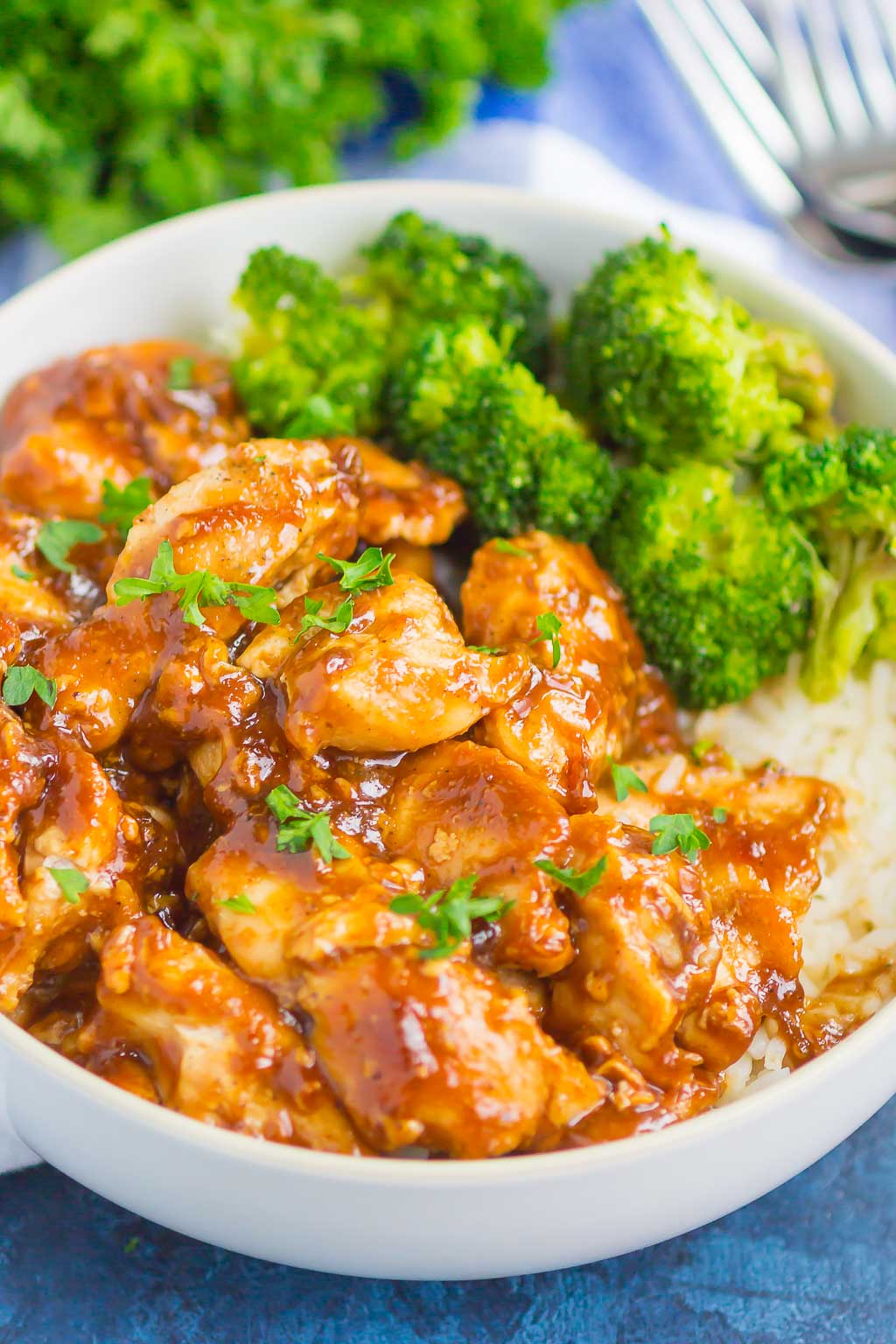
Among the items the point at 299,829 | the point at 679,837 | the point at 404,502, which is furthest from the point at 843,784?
the point at 299,829

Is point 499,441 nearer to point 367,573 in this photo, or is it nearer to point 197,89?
point 367,573

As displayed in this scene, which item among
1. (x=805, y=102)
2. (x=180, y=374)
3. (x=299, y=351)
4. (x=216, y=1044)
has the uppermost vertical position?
(x=805, y=102)

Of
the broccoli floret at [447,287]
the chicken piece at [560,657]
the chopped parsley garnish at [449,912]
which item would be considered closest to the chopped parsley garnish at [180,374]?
the broccoli floret at [447,287]

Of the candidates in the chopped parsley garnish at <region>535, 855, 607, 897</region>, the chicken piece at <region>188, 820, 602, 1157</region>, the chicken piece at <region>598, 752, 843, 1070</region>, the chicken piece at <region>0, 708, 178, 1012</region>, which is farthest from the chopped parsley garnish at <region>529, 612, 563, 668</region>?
the chicken piece at <region>0, 708, 178, 1012</region>

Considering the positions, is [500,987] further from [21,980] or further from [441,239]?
[441,239]

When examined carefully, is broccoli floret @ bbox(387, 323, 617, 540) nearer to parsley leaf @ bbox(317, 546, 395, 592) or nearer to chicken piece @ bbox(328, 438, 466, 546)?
chicken piece @ bbox(328, 438, 466, 546)

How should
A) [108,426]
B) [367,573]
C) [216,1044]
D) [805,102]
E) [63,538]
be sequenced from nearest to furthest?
[216,1044], [367,573], [63,538], [108,426], [805,102]

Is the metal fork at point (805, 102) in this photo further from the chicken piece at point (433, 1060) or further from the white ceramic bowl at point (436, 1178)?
the chicken piece at point (433, 1060)
